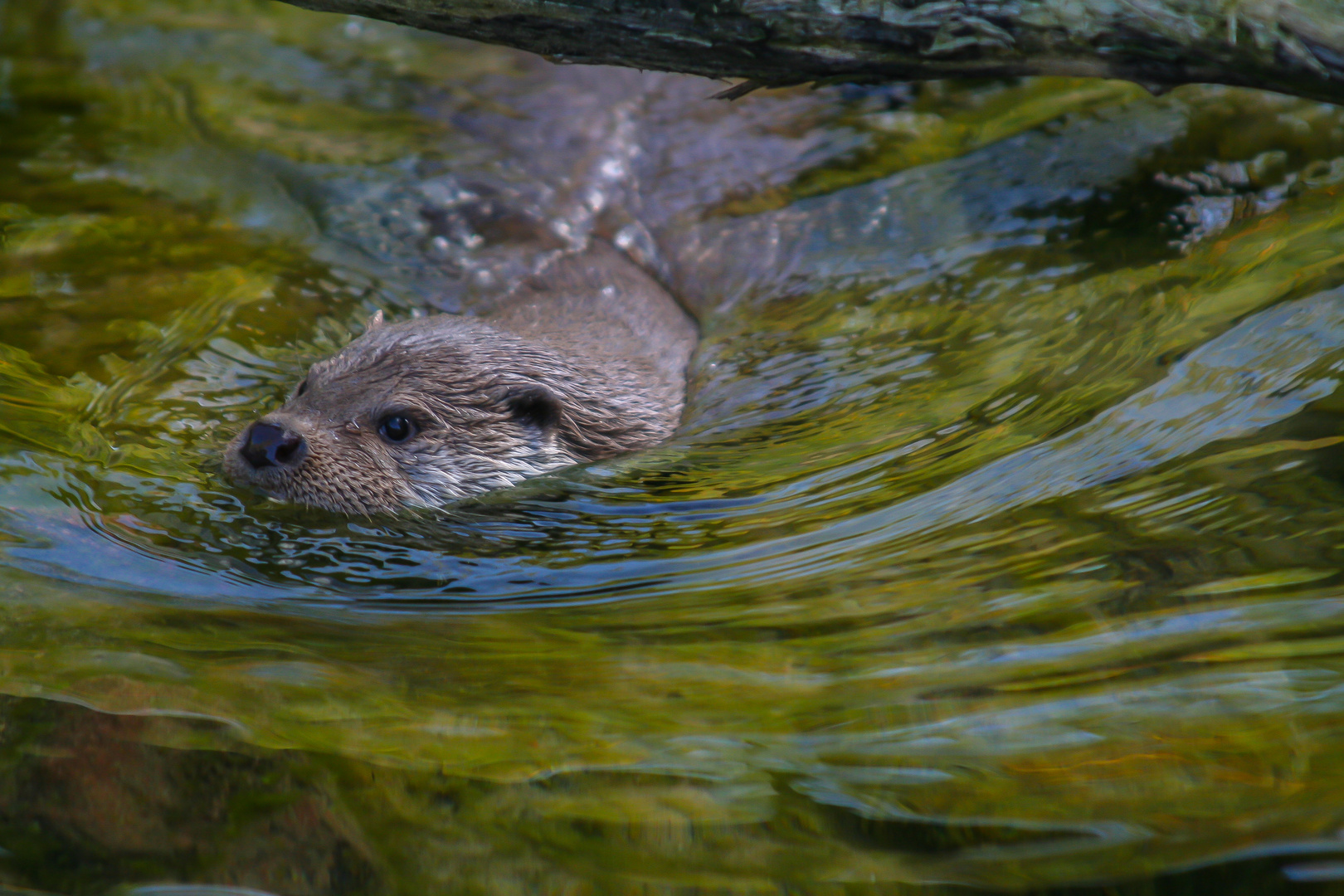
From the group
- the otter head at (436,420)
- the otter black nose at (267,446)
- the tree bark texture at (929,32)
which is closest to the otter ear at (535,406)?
the otter head at (436,420)

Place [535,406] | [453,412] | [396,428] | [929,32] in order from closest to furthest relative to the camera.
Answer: [929,32], [396,428], [453,412], [535,406]

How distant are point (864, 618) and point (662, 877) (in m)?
0.82

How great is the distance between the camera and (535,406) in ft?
12.5

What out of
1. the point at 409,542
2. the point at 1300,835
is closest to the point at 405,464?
the point at 409,542

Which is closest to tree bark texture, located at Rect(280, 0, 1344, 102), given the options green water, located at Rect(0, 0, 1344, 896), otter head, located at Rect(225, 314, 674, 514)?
green water, located at Rect(0, 0, 1344, 896)

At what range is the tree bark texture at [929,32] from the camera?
9.66 feet

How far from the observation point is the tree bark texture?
116 inches

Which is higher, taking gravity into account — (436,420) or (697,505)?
(697,505)

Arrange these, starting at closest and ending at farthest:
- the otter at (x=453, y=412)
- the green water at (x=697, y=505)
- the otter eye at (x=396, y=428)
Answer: the green water at (x=697, y=505)
the otter at (x=453, y=412)
the otter eye at (x=396, y=428)

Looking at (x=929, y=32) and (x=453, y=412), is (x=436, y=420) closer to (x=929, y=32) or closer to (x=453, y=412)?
(x=453, y=412)

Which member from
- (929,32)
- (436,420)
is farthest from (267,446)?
(929,32)

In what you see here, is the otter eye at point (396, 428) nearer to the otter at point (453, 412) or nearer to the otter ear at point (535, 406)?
the otter at point (453, 412)

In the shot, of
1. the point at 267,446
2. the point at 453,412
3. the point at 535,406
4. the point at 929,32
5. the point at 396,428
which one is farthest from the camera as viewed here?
the point at 535,406

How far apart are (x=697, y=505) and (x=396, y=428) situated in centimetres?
109
